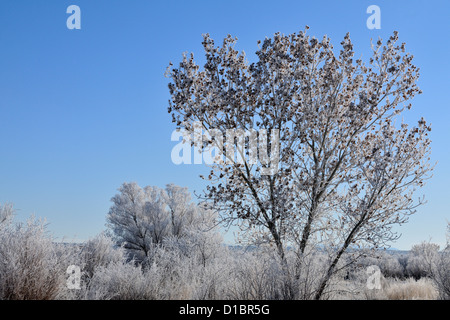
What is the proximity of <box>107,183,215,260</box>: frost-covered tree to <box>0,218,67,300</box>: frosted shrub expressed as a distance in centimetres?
1589

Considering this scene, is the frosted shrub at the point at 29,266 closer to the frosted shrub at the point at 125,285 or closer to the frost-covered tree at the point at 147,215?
the frosted shrub at the point at 125,285

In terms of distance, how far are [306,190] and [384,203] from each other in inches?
63.5

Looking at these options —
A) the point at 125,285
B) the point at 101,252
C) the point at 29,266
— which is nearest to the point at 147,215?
the point at 101,252

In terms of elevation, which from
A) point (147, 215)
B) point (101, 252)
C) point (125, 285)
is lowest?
point (125, 285)

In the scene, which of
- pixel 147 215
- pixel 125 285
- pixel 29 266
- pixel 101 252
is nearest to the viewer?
pixel 29 266

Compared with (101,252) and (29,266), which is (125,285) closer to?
(29,266)

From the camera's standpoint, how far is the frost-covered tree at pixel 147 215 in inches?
886

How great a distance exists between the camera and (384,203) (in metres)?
7.09

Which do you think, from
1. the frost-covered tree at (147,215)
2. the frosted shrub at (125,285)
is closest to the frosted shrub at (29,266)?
the frosted shrub at (125,285)

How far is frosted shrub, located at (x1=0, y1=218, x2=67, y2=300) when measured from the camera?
543 centimetres

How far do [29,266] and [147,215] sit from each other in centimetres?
1799

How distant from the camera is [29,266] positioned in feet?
18.4
